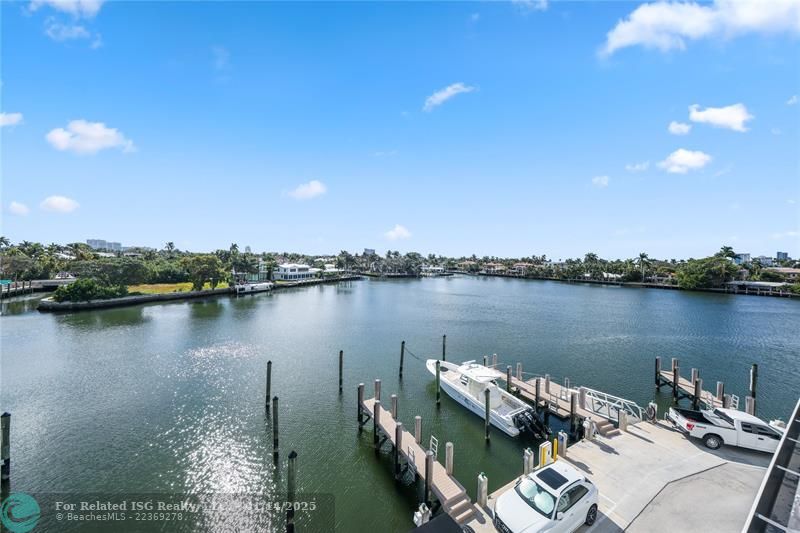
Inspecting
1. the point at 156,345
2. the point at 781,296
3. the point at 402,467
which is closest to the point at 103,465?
the point at 402,467

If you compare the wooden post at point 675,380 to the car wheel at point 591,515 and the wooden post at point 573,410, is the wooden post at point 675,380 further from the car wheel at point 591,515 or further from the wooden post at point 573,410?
the car wheel at point 591,515

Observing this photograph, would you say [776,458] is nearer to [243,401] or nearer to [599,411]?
[599,411]

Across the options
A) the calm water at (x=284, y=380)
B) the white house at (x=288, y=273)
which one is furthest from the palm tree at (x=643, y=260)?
the white house at (x=288, y=273)

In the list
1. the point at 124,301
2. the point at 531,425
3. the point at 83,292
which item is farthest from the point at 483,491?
the point at 124,301

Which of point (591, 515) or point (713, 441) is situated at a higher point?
point (713, 441)

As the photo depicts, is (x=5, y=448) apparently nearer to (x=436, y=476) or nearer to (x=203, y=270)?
(x=436, y=476)
